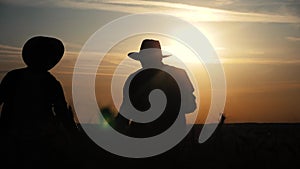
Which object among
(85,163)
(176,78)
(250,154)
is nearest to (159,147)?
(176,78)

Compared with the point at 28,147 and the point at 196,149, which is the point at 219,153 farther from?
the point at 28,147

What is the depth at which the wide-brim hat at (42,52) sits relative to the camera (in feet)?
20.6

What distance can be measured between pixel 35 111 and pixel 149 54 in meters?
2.99

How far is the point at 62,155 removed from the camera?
627 cm

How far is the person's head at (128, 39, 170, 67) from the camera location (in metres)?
8.65

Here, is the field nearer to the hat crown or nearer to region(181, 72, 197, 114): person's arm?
region(181, 72, 197, 114): person's arm

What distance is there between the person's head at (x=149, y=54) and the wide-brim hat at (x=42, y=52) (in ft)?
7.97

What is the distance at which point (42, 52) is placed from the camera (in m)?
6.36

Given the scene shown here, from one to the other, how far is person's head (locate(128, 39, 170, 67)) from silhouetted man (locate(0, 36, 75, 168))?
7.96 feet

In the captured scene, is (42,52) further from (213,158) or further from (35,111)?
(213,158)

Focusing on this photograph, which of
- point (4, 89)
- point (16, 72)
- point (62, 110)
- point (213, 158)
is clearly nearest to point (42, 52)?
point (16, 72)

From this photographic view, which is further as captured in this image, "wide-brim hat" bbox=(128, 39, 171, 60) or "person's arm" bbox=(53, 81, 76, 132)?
"wide-brim hat" bbox=(128, 39, 171, 60)

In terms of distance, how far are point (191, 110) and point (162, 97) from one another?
0.55 metres

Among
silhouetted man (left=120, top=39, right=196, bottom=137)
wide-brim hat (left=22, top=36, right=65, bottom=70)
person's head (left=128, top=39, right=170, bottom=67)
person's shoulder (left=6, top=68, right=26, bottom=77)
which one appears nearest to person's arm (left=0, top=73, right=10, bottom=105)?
person's shoulder (left=6, top=68, right=26, bottom=77)
